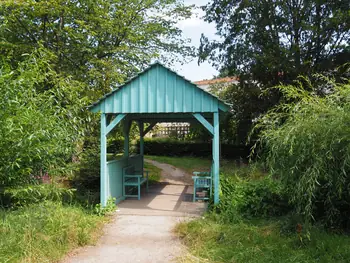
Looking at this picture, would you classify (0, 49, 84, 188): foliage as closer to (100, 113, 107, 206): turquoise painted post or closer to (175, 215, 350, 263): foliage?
(100, 113, 107, 206): turquoise painted post

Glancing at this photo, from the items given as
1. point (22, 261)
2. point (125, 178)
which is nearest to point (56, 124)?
point (22, 261)

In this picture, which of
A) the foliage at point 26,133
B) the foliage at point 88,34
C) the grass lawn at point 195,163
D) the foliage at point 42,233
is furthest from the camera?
the grass lawn at point 195,163

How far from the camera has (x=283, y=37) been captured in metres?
13.2

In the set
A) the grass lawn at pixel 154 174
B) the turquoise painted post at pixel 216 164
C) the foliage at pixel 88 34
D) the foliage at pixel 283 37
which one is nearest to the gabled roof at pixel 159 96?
the turquoise painted post at pixel 216 164

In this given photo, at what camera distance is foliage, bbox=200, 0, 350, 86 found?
11.9 metres

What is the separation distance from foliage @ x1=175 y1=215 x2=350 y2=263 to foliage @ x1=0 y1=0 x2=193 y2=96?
6594 millimetres

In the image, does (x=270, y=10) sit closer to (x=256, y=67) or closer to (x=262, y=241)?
(x=256, y=67)

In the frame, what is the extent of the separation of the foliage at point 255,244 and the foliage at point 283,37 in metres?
8.37

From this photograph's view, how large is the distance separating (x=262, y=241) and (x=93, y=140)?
6764 millimetres

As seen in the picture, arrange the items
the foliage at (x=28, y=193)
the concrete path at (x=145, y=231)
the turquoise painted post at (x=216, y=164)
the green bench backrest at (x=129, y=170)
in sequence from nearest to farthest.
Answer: the concrete path at (x=145, y=231) → the foliage at (x=28, y=193) → the turquoise painted post at (x=216, y=164) → the green bench backrest at (x=129, y=170)

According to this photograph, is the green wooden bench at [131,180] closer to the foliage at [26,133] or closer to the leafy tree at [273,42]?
the foliage at [26,133]

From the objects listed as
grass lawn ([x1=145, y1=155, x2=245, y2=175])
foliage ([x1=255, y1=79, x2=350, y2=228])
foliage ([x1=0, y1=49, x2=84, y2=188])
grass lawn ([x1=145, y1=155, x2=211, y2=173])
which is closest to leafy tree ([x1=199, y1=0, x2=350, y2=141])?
grass lawn ([x1=145, y1=155, x2=245, y2=175])

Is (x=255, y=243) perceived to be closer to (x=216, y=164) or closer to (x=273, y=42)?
(x=216, y=164)

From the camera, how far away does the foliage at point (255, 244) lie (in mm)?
4191
